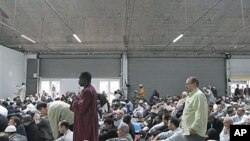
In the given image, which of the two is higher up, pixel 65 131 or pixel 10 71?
pixel 10 71

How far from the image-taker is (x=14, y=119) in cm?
555

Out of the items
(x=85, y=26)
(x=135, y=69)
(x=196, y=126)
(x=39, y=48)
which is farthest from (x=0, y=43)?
(x=196, y=126)

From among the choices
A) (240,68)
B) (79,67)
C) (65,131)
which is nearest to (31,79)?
(79,67)

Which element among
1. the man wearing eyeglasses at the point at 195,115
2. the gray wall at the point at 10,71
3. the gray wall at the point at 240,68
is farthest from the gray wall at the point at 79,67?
the man wearing eyeglasses at the point at 195,115

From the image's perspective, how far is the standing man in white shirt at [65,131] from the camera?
4719mm

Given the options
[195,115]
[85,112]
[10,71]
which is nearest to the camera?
[85,112]

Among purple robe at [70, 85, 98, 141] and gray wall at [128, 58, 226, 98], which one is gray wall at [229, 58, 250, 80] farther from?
purple robe at [70, 85, 98, 141]

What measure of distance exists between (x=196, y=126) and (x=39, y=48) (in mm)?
16933

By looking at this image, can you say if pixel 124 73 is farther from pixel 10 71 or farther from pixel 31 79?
pixel 10 71

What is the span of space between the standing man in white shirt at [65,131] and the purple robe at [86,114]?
1278 millimetres

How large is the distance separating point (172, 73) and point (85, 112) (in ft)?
55.7

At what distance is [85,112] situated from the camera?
134 inches

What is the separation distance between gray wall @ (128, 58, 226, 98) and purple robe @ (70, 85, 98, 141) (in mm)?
16503

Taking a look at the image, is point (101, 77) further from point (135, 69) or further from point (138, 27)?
point (138, 27)
